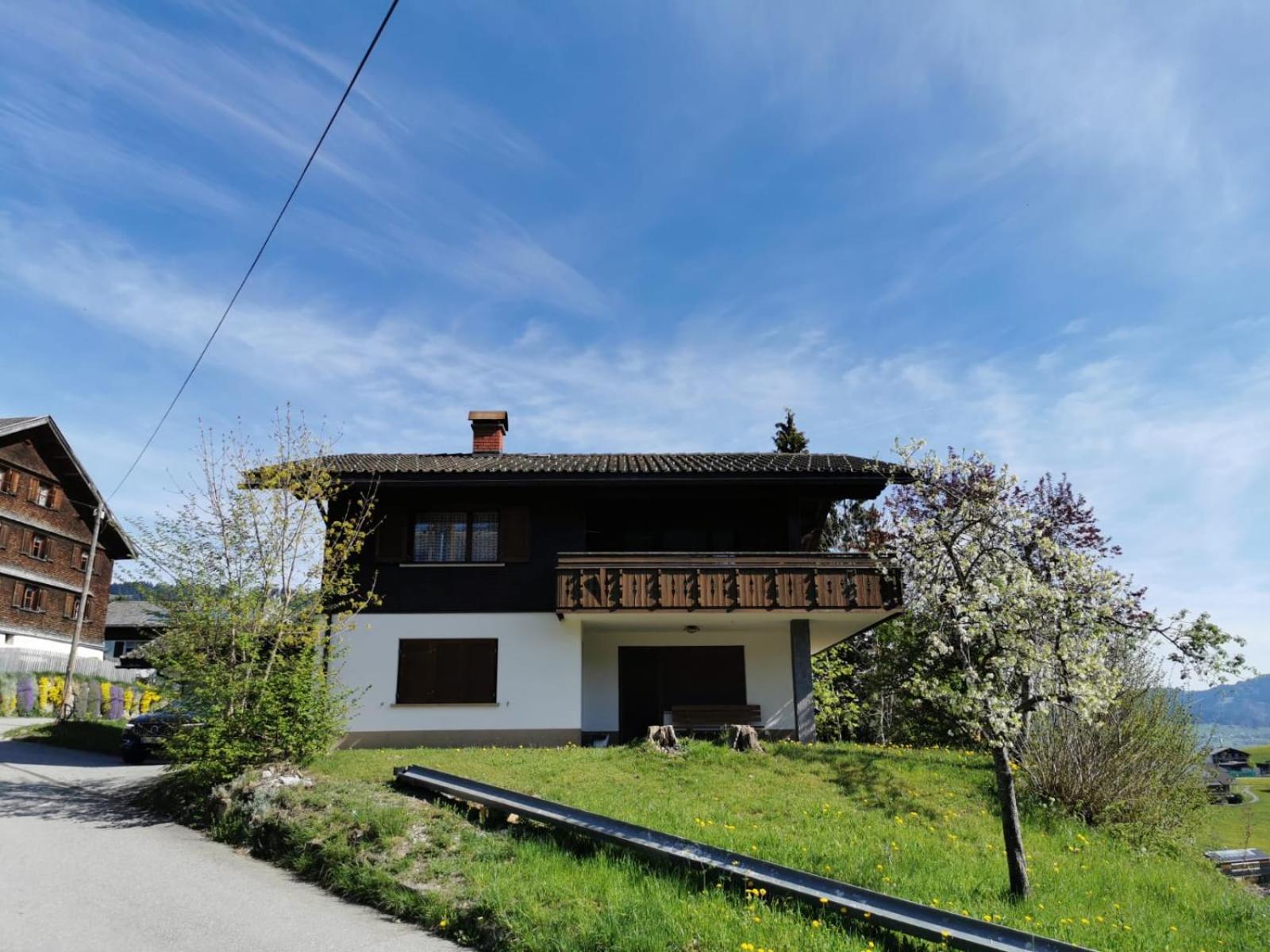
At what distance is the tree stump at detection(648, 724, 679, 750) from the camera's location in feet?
49.8

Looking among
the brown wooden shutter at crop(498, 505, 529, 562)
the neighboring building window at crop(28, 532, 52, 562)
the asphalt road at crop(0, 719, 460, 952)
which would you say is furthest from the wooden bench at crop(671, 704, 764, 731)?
the neighboring building window at crop(28, 532, 52, 562)

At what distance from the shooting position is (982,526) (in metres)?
9.42

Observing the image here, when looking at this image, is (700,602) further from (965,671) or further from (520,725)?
(965,671)

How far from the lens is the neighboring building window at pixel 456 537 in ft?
61.5

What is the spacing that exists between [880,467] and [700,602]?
16.3 ft

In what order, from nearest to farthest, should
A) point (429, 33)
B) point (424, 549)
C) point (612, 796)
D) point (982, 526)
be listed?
point (429, 33)
point (982, 526)
point (612, 796)
point (424, 549)

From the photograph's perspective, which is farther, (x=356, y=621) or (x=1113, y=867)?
(x=356, y=621)

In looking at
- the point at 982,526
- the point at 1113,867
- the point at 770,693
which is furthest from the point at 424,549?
the point at 1113,867

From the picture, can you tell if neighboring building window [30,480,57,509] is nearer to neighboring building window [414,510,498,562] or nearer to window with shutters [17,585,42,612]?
window with shutters [17,585,42,612]

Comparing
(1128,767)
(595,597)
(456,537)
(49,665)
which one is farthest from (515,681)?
(49,665)

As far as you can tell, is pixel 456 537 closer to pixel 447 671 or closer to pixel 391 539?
pixel 391 539

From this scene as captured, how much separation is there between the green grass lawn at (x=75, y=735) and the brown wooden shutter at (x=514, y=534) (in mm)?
9478

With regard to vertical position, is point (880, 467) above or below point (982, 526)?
above

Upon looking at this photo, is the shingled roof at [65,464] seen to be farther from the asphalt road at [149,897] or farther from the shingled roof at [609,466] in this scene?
the asphalt road at [149,897]
